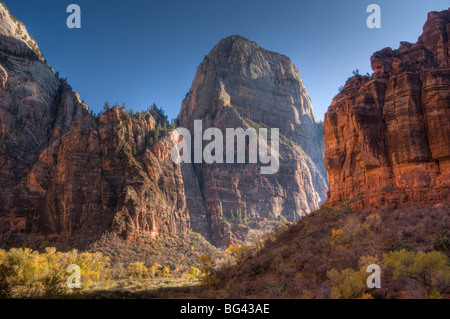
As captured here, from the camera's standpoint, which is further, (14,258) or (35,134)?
(35,134)

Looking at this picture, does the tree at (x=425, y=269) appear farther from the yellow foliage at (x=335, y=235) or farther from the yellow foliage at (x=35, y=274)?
the yellow foliage at (x=35, y=274)

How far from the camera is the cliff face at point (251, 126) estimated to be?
104 meters

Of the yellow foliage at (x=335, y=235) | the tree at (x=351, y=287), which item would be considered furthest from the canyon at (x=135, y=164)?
the tree at (x=351, y=287)

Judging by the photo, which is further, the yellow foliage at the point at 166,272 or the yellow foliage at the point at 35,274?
the yellow foliage at the point at 166,272

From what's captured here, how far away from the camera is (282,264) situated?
86.5 feet

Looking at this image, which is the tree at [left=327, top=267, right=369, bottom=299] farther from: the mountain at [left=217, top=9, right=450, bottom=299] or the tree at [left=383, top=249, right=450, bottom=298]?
the tree at [left=383, top=249, right=450, bottom=298]

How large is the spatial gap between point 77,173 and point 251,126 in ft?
241

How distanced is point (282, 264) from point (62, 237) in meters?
51.3

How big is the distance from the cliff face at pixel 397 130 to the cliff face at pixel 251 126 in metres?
60.1

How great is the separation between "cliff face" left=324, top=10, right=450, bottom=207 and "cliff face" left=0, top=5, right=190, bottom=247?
1777 inches

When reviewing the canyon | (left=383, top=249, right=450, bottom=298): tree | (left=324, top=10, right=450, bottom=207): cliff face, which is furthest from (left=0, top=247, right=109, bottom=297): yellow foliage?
(left=324, top=10, right=450, bottom=207): cliff face
